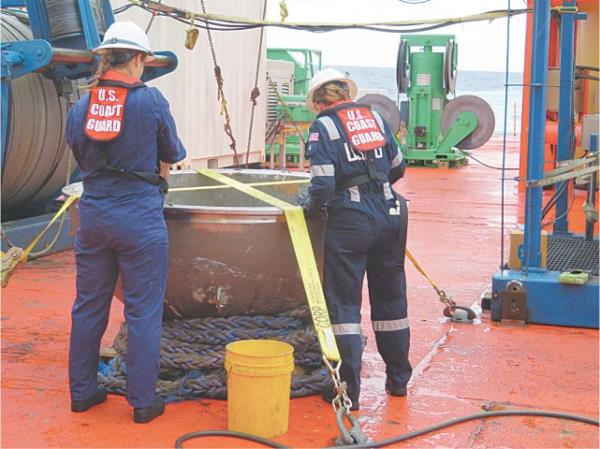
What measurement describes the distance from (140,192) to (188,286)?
0.74 metres

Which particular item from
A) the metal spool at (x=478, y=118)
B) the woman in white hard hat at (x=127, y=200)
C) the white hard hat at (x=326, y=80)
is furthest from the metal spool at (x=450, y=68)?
the woman in white hard hat at (x=127, y=200)

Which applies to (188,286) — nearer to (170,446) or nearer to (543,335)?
(170,446)

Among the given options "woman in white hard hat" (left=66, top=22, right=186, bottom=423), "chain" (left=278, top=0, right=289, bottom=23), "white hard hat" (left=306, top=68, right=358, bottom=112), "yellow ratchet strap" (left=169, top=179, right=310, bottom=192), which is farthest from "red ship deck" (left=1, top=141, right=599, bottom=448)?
"chain" (left=278, top=0, right=289, bottom=23)

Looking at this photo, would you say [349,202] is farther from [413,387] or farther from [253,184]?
[253,184]

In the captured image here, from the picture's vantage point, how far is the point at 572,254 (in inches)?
291

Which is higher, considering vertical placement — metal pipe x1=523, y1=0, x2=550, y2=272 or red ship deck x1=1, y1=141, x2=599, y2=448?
metal pipe x1=523, y1=0, x2=550, y2=272

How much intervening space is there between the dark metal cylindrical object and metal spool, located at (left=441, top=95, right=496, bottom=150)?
2213 millimetres

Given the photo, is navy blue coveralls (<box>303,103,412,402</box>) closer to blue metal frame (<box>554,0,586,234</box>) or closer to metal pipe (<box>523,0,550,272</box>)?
metal pipe (<box>523,0,550,272</box>)

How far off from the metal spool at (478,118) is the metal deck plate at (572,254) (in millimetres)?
1122

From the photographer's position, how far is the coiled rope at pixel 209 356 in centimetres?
471

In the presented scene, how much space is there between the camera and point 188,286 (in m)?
4.78

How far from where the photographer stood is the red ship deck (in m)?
4.18

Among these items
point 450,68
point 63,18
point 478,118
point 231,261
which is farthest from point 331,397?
point 450,68

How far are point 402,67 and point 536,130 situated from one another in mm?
11511
